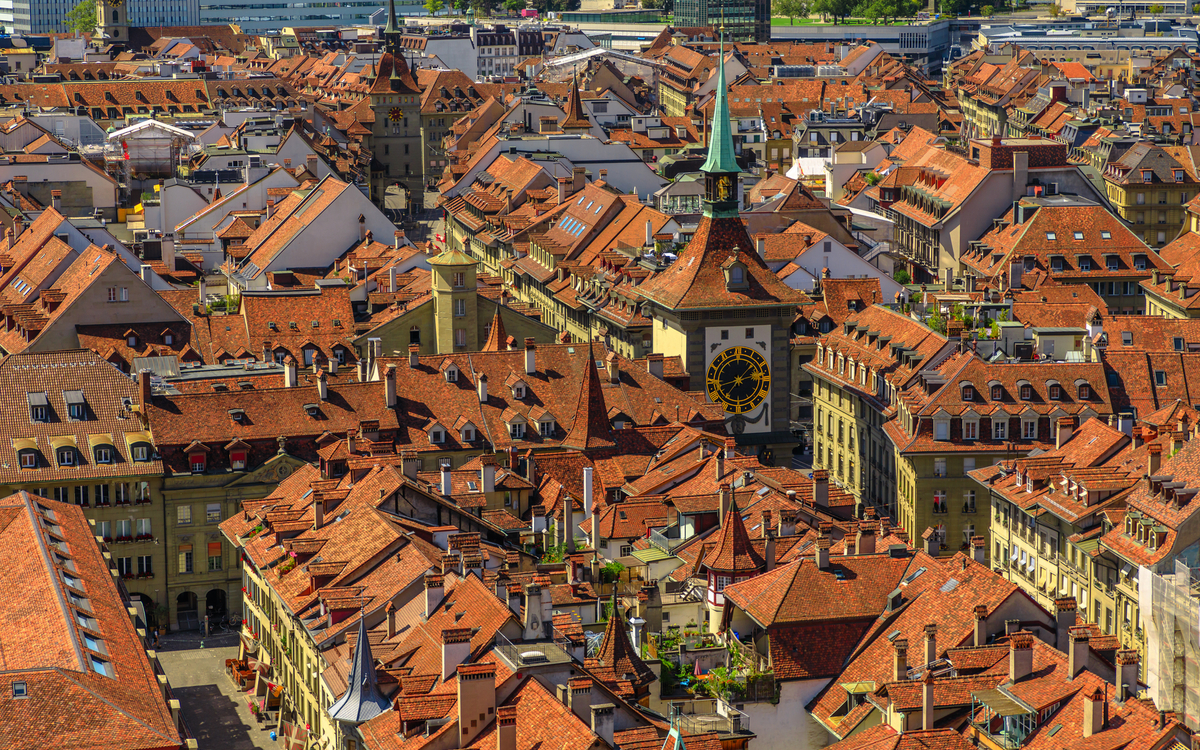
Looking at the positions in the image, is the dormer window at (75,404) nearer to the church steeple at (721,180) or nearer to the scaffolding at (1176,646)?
the church steeple at (721,180)

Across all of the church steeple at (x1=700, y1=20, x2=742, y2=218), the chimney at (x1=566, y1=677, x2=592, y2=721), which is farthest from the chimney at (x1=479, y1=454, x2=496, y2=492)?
the chimney at (x1=566, y1=677, x2=592, y2=721)

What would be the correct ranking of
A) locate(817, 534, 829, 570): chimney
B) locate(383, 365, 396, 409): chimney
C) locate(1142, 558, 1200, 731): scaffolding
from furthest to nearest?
locate(383, 365, 396, 409): chimney → locate(817, 534, 829, 570): chimney → locate(1142, 558, 1200, 731): scaffolding

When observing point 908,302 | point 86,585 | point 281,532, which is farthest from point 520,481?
point 908,302

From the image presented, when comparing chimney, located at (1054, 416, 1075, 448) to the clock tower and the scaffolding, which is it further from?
the scaffolding

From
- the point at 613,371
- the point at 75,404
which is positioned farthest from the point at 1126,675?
the point at 75,404

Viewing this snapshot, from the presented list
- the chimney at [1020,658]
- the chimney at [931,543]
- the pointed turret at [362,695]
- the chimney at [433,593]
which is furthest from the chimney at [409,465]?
the chimney at [1020,658]
